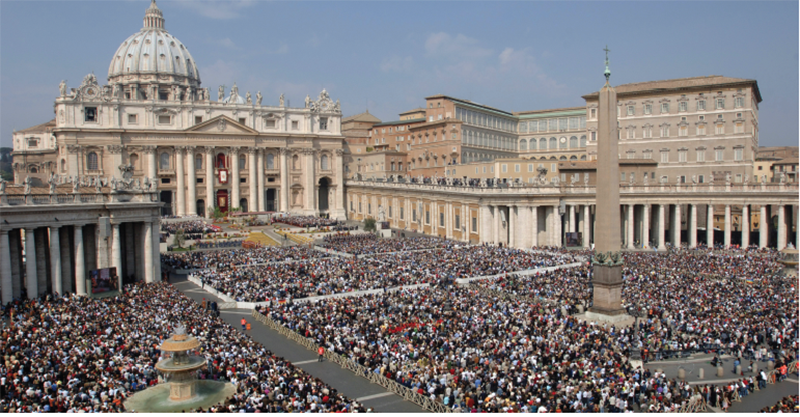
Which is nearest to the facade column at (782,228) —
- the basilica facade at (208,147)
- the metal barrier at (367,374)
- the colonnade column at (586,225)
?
the colonnade column at (586,225)

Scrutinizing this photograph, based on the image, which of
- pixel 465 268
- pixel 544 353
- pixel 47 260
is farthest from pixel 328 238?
pixel 544 353

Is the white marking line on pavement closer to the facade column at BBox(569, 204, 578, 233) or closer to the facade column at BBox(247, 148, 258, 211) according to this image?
the facade column at BBox(569, 204, 578, 233)

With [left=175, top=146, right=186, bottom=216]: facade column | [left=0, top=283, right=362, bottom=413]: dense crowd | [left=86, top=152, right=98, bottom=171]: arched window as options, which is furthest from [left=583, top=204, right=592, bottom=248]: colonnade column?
[left=86, top=152, right=98, bottom=171]: arched window

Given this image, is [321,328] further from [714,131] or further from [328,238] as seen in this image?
[714,131]

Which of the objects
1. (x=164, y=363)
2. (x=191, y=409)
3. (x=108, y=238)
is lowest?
(x=191, y=409)

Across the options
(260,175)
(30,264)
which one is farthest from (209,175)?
(30,264)

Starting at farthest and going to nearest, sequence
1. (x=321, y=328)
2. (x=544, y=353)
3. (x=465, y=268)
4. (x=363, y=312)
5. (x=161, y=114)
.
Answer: (x=161, y=114)
(x=465, y=268)
(x=363, y=312)
(x=321, y=328)
(x=544, y=353)
